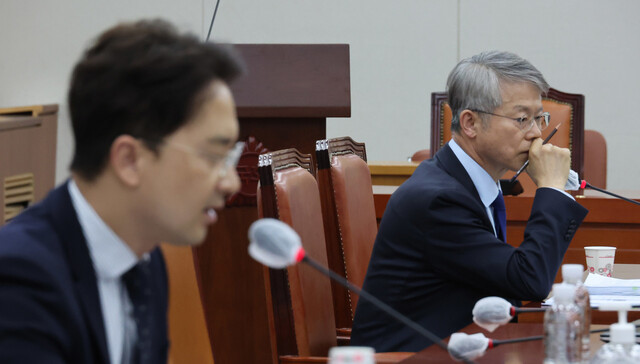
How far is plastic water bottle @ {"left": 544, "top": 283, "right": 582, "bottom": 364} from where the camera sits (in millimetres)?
1146

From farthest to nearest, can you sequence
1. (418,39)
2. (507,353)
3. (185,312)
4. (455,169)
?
(418,39), (455,169), (185,312), (507,353)

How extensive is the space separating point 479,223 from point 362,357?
111cm

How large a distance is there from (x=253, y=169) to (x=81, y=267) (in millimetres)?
1384

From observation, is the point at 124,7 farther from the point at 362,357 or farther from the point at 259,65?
the point at 362,357

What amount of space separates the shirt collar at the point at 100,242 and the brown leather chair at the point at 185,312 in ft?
1.29

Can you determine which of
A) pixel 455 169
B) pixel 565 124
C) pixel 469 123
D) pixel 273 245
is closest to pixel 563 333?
pixel 273 245

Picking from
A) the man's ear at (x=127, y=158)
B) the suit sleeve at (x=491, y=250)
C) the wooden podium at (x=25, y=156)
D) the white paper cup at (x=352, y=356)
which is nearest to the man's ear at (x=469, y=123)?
the suit sleeve at (x=491, y=250)

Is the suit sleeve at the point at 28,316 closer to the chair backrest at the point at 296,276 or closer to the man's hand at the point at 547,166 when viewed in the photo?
the chair backrest at the point at 296,276

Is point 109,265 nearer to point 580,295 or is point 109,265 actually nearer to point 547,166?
point 580,295

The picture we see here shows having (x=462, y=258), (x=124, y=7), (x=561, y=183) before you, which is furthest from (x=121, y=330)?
(x=124, y=7)

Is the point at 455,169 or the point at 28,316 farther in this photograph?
the point at 455,169

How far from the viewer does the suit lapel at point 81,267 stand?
0.92 meters

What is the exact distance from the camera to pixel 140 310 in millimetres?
1025

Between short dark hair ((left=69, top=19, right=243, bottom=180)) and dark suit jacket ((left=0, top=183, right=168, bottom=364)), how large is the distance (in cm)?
8
